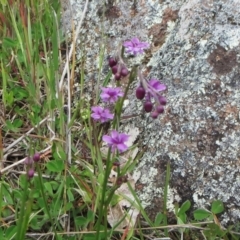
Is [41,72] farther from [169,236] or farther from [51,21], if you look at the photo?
[169,236]

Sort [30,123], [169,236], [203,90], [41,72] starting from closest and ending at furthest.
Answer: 1. [169,236]
2. [203,90]
3. [30,123]
4. [41,72]

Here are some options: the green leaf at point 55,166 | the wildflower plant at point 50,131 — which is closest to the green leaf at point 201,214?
the wildflower plant at point 50,131

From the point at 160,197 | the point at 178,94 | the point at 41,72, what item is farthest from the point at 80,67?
the point at 160,197

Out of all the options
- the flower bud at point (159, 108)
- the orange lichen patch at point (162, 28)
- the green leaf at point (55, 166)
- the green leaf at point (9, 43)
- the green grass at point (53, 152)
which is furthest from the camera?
the green leaf at point (9, 43)

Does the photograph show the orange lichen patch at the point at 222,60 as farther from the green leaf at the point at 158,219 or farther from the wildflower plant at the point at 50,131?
the green leaf at the point at 158,219

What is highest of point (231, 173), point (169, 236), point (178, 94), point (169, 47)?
point (169, 47)

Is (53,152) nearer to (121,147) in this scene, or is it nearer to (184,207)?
(184,207)
